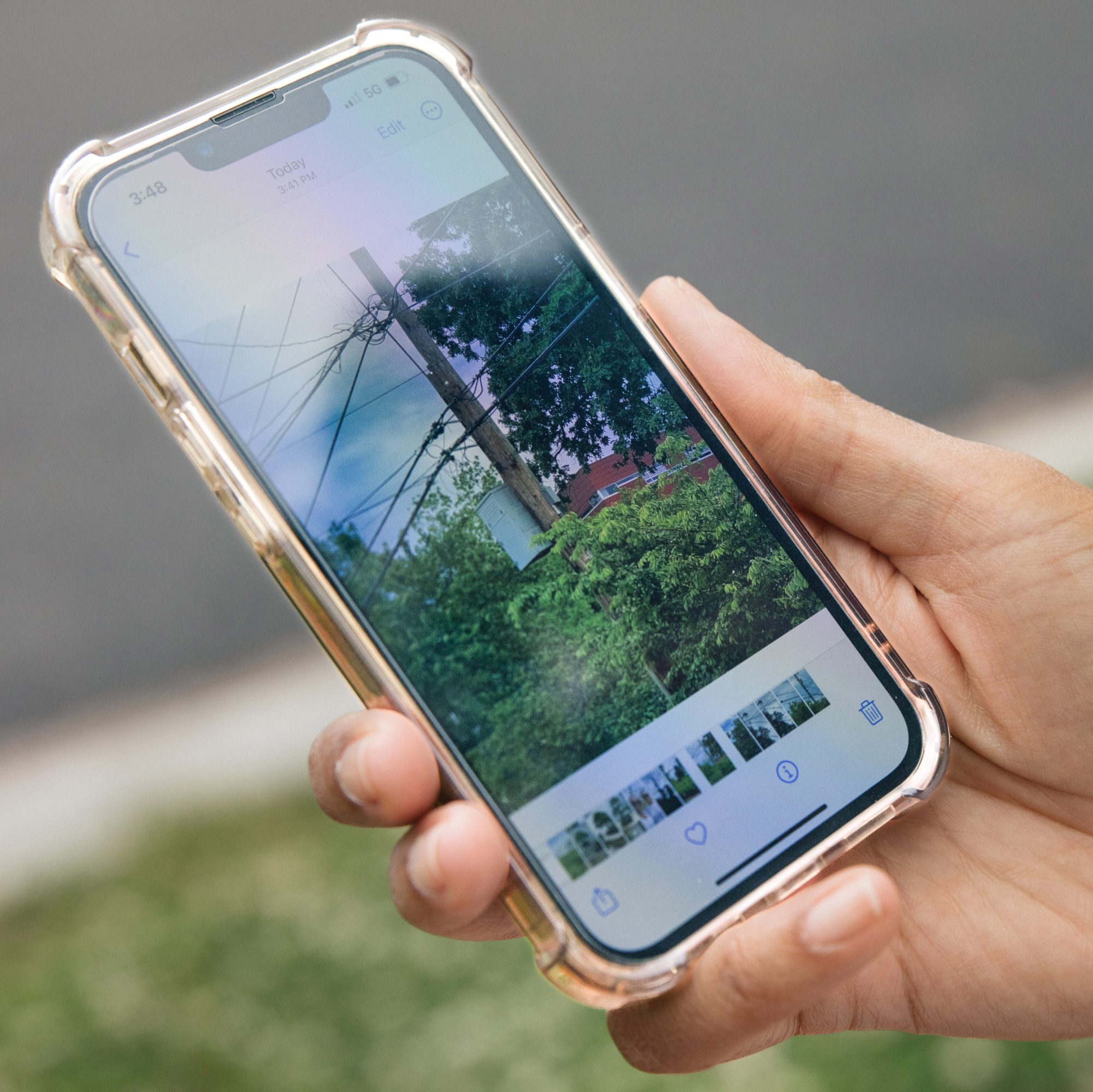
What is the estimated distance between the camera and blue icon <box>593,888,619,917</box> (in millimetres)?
1415

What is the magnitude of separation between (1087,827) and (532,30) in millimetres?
3579

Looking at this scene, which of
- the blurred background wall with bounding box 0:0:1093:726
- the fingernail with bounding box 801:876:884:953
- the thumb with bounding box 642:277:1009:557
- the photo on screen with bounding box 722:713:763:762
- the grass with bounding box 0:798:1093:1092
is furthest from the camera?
the blurred background wall with bounding box 0:0:1093:726

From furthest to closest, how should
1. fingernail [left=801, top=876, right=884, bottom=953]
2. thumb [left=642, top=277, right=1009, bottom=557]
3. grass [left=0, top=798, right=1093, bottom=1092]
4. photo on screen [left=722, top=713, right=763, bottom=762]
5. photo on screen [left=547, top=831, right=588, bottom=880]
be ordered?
grass [left=0, top=798, right=1093, bottom=1092], thumb [left=642, top=277, right=1009, bottom=557], photo on screen [left=722, top=713, right=763, bottom=762], photo on screen [left=547, top=831, right=588, bottom=880], fingernail [left=801, top=876, right=884, bottom=953]

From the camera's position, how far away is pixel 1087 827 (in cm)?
174

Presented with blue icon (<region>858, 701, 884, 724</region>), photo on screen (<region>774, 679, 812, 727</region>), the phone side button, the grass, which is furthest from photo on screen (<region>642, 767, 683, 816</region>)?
the grass

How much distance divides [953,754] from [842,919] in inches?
24.5

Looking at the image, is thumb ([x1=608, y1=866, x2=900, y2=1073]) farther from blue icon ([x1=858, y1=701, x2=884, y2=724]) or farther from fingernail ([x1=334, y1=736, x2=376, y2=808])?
fingernail ([x1=334, y1=736, x2=376, y2=808])

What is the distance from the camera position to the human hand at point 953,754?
1413mm

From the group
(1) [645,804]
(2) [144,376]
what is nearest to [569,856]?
(1) [645,804]

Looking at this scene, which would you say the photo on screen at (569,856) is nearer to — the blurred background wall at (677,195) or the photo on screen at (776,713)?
the photo on screen at (776,713)

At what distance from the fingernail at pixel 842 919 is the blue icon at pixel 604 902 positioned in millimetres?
272

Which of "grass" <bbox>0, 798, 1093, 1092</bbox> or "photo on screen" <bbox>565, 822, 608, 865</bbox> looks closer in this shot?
"photo on screen" <bbox>565, 822, 608, 865</bbox>

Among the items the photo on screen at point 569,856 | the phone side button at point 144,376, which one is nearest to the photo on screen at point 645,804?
the photo on screen at point 569,856

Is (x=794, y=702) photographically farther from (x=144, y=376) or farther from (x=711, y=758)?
(x=144, y=376)
